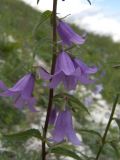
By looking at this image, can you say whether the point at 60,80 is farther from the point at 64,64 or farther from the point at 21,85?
the point at 21,85

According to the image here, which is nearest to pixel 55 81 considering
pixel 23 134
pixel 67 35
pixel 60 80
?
pixel 60 80

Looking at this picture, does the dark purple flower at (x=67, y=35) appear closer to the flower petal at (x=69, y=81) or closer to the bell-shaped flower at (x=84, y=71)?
the bell-shaped flower at (x=84, y=71)

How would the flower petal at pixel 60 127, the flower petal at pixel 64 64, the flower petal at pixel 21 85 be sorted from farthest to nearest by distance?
the flower petal at pixel 60 127 < the flower petal at pixel 21 85 < the flower petal at pixel 64 64

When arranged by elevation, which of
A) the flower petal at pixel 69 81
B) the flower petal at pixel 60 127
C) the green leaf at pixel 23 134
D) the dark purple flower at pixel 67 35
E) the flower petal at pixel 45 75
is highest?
the dark purple flower at pixel 67 35

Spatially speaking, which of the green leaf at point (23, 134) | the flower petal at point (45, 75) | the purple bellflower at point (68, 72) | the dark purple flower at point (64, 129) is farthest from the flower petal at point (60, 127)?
the flower petal at point (45, 75)

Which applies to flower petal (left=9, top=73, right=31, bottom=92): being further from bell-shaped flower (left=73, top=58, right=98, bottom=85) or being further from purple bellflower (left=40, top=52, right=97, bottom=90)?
bell-shaped flower (left=73, top=58, right=98, bottom=85)

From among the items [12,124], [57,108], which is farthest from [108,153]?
[57,108]

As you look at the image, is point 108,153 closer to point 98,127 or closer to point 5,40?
point 98,127

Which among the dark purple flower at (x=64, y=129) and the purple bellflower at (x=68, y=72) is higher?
the purple bellflower at (x=68, y=72)
